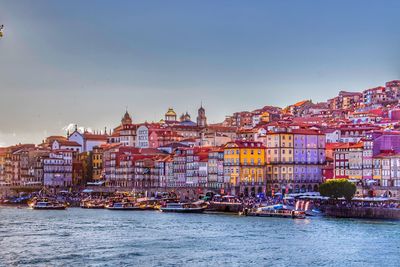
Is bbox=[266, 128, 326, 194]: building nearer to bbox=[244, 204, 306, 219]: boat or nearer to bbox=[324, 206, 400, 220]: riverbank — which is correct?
bbox=[244, 204, 306, 219]: boat

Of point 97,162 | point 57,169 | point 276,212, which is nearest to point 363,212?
point 276,212

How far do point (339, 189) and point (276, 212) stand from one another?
7555 mm

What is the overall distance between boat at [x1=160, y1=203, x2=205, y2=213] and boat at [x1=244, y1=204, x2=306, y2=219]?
25.5ft

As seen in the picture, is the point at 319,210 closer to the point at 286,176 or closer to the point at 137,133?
the point at 286,176

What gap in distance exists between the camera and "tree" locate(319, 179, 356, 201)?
80.1m

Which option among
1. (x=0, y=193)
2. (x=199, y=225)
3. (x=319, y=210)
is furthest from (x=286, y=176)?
(x=0, y=193)

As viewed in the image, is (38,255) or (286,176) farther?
(286,176)

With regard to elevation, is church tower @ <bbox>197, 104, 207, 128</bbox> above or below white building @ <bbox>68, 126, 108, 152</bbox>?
above

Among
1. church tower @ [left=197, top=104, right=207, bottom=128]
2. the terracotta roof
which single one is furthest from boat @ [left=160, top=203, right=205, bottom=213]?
church tower @ [left=197, top=104, right=207, bottom=128]

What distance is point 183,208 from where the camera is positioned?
8600 centimetres

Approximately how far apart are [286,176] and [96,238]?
4361 centimetres

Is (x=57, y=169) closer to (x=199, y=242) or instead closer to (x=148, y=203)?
(x=148, y=203)

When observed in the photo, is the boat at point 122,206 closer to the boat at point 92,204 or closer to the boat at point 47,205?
the boat at point 92,204

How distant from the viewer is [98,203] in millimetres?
99875
